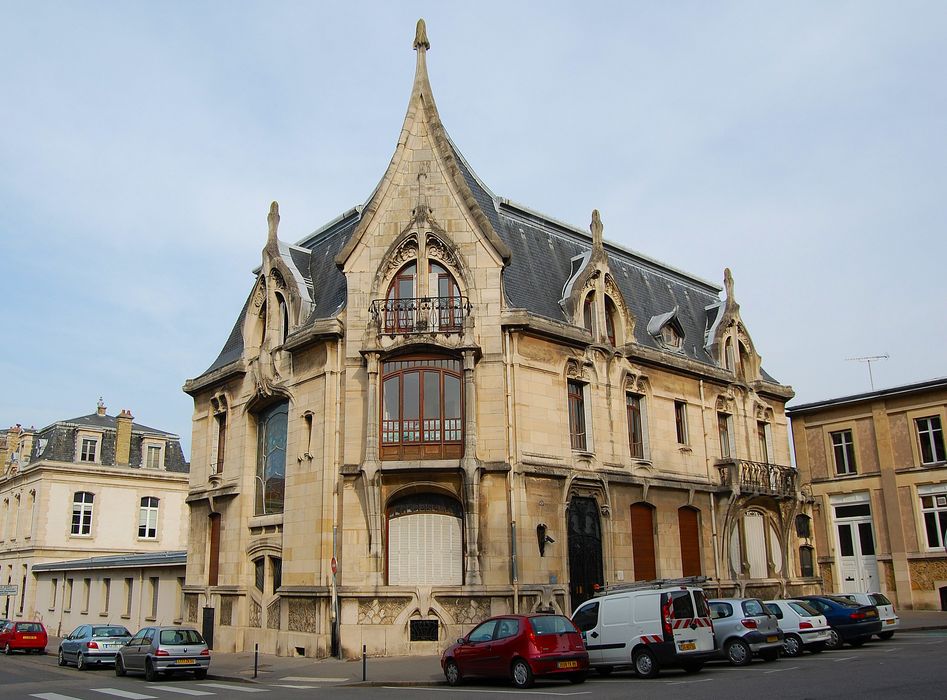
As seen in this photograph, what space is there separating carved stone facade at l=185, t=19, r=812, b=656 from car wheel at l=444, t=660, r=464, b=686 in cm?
468

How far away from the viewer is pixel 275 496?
2827 cm

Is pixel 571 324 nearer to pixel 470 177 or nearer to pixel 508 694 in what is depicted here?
pixel 470 177

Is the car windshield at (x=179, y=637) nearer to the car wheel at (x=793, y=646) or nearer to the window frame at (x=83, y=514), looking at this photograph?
the car wheel at (x=793, y=646)

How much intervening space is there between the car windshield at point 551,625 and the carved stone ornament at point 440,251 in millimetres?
11530

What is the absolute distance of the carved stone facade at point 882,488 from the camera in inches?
1399

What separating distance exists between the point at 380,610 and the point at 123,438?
39016 millimetres

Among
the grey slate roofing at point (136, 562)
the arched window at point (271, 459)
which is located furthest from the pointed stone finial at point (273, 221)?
the grey slate roofing at point (136, 562)

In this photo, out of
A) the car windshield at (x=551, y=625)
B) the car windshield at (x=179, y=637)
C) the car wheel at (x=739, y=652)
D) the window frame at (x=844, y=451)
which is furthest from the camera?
the window frame at (x=844, y=451)

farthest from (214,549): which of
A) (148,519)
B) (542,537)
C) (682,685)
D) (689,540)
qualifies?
(148,519)

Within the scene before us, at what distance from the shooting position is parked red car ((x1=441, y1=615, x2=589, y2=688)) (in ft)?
54.3

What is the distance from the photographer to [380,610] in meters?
23.0

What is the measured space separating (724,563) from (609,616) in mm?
13951

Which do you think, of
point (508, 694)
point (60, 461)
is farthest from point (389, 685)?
point (60, 461)

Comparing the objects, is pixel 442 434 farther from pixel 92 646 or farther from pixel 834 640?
pixel 92 646
